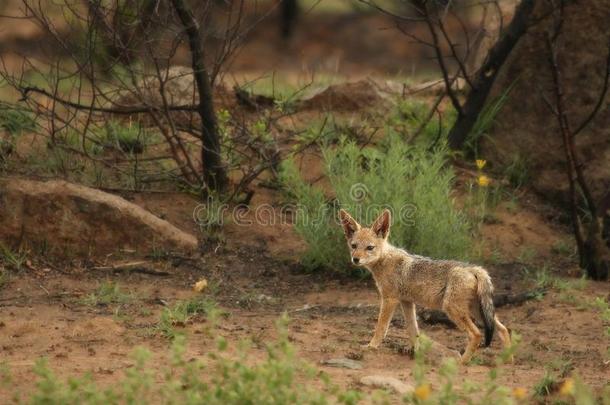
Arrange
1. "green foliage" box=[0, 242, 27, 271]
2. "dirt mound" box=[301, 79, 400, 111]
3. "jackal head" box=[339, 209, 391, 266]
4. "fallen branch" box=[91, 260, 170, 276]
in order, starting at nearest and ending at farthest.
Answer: "jackal head" box=[339, 209, 391, 266] → "green foliage" box=[0, 242, 27, 271] → "fallen branch" box=[91, 260, 170, 276] → "dirt mound" box=[301, 79, 400, 111]

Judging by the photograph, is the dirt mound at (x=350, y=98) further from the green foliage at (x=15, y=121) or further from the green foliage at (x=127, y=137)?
the green foliage at (x=15, y=121)

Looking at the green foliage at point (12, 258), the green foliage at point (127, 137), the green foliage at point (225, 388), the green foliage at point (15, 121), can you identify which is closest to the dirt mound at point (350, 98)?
the green foliage at point (127, 137)

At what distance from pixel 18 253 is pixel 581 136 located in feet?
17.0

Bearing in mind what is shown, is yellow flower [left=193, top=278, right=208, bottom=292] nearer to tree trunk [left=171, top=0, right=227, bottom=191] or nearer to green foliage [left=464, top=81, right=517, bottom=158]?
tree trunk [left=171, top=0, right=227, bottom=191]

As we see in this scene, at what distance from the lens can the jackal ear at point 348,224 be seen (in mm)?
8078

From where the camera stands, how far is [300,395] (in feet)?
17.5

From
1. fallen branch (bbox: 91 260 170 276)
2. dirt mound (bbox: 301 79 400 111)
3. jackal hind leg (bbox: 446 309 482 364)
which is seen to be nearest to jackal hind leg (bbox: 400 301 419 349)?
jackal hind leg (bbox: 446 309 482 364)

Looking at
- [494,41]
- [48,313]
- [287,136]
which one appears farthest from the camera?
[494,41]

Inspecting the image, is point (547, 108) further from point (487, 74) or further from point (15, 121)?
point (15, 121)

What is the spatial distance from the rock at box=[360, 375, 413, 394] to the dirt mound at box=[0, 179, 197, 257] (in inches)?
135

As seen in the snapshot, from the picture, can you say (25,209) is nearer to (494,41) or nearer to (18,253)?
(18,253)

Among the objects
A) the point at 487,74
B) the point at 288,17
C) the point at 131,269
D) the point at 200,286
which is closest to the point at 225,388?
the point at 200,286

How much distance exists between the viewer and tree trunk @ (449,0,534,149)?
10.9 m

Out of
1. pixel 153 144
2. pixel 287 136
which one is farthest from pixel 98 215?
pixel 287 136
